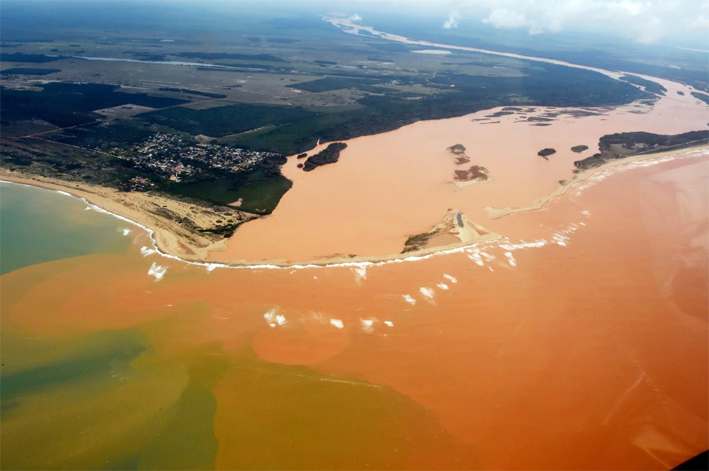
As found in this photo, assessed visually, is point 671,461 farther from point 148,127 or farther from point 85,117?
point 85,117

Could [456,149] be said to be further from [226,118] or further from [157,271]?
[157,271]

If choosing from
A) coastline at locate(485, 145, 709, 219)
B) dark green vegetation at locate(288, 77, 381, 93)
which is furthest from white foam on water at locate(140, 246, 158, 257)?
dark green vegetation at locate(288, 77, 381, 93)

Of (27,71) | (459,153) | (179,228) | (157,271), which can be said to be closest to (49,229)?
(179,228)

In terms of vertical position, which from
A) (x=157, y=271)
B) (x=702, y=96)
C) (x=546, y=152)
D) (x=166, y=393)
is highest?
(x=157, y=271)

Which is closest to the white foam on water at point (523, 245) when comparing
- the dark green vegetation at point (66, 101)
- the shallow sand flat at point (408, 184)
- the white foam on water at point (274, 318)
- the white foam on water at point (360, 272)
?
the shallow sand flat at point (408, 184)

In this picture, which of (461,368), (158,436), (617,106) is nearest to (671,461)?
(461,368)

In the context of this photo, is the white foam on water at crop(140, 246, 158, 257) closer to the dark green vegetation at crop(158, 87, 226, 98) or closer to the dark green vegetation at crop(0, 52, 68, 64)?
the dark green vegetation at crop(158, 87, 226, 98)
